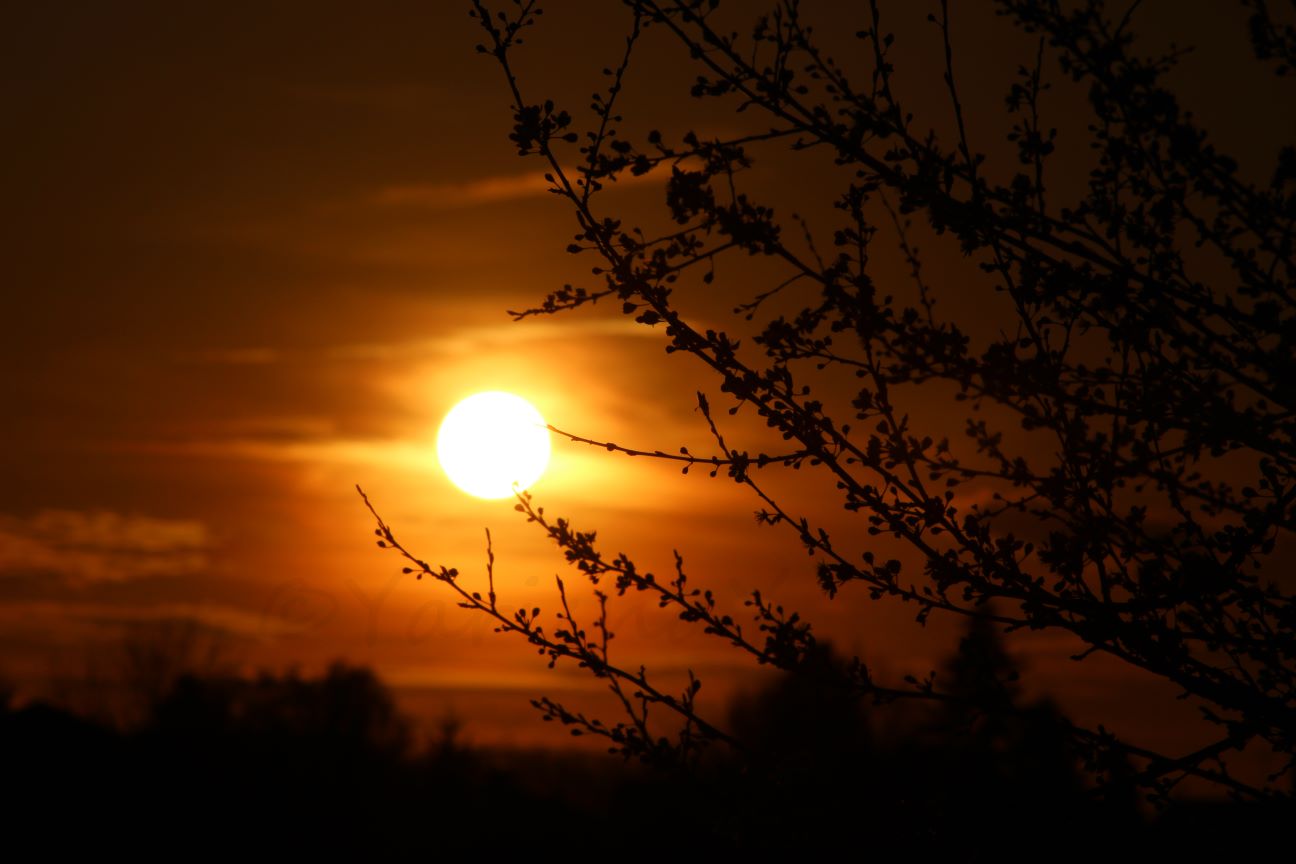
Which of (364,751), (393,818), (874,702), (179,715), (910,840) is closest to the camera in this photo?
(910,840)

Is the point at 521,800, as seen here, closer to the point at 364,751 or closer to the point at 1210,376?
the point at 364,751

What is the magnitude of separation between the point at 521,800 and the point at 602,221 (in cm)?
3856

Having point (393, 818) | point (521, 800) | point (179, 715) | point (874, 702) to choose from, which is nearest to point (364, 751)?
point (393, 818)

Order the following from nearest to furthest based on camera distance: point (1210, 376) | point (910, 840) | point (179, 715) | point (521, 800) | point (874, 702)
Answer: point (1210, 376) < point (910, 840) < point (874, 702) < point (521, 800) < point (179, 715)

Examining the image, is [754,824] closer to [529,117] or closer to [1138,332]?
[1138,332]

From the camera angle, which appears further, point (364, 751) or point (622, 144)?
point (364, 751)

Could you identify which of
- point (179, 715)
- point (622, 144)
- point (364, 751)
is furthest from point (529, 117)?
point (364, 751)

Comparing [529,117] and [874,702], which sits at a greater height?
[529,117]

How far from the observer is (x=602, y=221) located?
3174 millimetres

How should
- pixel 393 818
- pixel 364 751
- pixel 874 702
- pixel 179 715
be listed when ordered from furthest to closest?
pixel 364 751 < pixel 393 818 < pixel 179 715 < pixel 874 702

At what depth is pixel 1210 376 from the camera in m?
2.90

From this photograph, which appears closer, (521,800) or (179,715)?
(521,800)

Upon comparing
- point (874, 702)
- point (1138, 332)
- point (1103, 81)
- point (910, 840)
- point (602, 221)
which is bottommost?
point (910, 840)

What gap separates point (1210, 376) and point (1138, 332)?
265 millimetres
